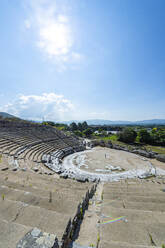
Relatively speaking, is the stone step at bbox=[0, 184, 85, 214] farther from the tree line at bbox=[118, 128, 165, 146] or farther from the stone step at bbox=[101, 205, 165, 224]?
the tree line at bbox=[118, 128, 165, 146]

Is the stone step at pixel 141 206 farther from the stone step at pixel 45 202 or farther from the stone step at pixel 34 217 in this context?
the stone step at pixel 34 217

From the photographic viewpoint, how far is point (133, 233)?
10.2 ft

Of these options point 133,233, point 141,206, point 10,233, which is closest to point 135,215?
point 133,233

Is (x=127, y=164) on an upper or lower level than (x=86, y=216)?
lower

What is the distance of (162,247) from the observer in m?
2.56

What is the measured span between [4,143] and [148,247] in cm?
2050

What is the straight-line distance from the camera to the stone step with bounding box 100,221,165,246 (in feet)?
9.38

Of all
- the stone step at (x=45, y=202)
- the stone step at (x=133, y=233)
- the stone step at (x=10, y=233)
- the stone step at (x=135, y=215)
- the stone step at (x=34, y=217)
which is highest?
the stone step at (x=10, y=233)

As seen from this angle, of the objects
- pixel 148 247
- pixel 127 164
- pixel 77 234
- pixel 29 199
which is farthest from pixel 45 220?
pixel 127 164

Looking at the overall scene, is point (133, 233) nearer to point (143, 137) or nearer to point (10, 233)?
point (10, 233)

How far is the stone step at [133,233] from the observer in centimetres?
286

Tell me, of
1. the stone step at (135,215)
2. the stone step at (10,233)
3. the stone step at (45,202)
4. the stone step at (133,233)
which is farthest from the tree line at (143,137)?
the stone step at (10,233)

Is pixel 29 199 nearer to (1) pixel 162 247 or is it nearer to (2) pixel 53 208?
(2) pixel 53 208

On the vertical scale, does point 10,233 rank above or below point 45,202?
above
